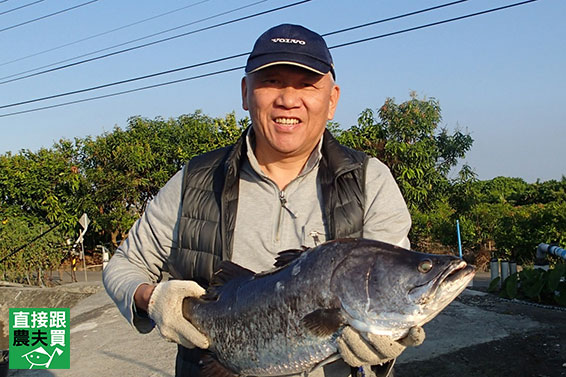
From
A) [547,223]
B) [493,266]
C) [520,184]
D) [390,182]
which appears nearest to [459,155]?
A: [547,223]

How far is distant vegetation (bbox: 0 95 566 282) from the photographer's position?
45.6ft

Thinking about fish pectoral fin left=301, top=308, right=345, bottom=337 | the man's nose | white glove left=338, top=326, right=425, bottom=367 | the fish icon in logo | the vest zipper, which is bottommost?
the fish icon in logo

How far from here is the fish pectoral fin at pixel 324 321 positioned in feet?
6.77

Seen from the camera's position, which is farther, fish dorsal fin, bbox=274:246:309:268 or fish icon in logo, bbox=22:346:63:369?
fish icon in logo, bbox=22:346:63:369

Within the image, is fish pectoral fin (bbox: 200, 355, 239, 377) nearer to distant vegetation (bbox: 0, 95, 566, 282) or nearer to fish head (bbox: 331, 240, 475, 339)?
fish head (bbox: 331, 240, 475, 339)

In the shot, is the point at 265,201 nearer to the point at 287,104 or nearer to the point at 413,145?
the point at 287,104

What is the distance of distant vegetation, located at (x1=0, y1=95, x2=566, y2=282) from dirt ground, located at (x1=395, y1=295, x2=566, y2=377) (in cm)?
628

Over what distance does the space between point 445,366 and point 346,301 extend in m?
4.68

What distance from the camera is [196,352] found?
2564 mm

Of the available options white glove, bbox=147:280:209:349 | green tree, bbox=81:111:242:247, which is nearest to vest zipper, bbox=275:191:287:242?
white glove, bbox=147:280:209:349

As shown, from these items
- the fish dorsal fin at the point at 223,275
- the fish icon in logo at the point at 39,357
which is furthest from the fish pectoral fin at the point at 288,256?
the fish icon in logo at the point at 39,357

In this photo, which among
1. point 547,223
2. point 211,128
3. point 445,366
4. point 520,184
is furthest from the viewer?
point 520,184

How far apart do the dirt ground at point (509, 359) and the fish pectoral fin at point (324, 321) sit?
433 centimetres

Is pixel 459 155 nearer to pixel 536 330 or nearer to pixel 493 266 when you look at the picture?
pixel 493 266
